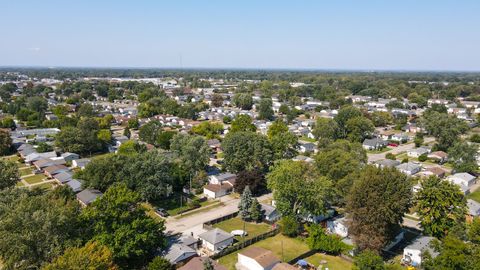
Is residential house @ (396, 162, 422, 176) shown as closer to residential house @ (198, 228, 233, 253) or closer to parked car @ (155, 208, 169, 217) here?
residential house @ (198, 228, 233, 253)

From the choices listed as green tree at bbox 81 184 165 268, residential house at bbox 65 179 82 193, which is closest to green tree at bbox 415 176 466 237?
green tree at bbox 81 184 165 268

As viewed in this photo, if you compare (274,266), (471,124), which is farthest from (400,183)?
(471,124)

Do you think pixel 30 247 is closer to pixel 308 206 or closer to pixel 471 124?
pixel 308 206

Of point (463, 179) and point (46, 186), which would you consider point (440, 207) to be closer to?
point (463, 179)

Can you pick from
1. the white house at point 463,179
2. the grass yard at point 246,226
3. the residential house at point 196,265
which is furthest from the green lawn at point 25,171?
the white house at point 463,179

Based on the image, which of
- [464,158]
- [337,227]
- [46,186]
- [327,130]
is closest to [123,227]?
[337,227]

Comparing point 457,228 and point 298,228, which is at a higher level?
point 457,228

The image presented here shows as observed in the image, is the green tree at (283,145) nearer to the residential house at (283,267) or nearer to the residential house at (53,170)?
the residential house at (283,267)
